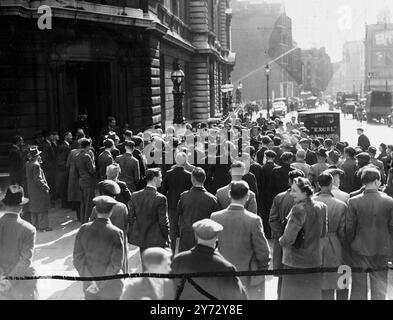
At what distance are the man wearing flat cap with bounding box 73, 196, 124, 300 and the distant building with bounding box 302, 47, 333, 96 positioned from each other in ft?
453

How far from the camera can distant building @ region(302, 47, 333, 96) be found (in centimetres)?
14455

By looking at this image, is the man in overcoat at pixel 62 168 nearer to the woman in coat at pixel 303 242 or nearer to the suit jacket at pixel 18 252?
the suit jacket at pixel 18 252

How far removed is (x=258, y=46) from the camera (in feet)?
304

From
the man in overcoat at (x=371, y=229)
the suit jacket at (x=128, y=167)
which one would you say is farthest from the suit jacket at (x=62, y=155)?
the man in overcoat at (x=371, y=229)

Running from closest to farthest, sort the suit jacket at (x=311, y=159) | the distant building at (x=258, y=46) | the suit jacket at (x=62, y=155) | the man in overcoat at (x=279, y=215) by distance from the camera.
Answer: the man in overcoat at (x=279, y=215)
the suit jacket at (x=311, y=159)
the suit jacket at (x=62, y=155)
the distant building at (x=258, y=46)

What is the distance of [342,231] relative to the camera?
7.26m

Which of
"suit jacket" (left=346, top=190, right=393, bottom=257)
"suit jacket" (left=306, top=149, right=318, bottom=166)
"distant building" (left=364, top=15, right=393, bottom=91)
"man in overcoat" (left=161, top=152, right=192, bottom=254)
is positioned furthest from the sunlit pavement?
"distant building" (left=364, top=15, right=393, bottom=91)

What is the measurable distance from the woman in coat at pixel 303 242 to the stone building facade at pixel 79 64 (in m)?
11.7

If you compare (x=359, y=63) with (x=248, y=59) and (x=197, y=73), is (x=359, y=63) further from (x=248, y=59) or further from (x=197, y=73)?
(x=197, y=73)

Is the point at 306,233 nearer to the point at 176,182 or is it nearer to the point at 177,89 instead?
the point at 176,182

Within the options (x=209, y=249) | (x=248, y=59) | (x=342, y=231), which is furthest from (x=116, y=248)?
(x=248, y=59)

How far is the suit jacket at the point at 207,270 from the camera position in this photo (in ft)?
16.5

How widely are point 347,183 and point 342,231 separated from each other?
4.28m
